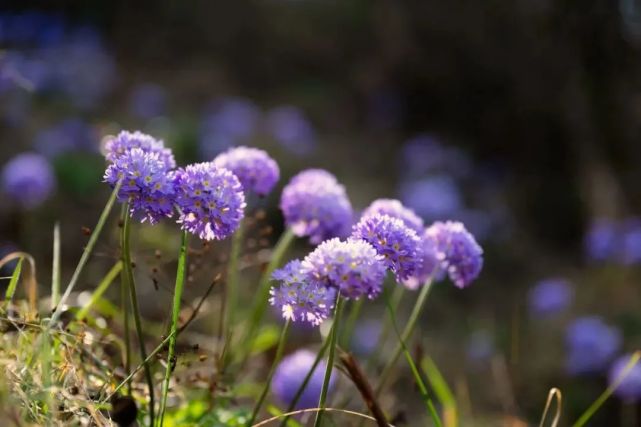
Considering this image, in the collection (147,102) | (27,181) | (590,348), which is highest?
(147,102)

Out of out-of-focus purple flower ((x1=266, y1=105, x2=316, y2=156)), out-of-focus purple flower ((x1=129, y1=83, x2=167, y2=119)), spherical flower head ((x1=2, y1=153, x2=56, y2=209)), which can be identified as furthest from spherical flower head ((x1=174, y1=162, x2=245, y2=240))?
out-of-focus purple flower ((x1=129, y1=83, x2=167, y2=119))

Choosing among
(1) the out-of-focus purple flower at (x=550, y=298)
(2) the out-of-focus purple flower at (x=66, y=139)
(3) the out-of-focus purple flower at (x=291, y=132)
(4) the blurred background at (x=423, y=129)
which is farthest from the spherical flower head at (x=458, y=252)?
(3) the out-of-focus purple flower at (x=291, y=132)

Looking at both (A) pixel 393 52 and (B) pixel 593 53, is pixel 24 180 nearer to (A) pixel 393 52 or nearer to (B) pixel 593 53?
(B) pixel 593 53

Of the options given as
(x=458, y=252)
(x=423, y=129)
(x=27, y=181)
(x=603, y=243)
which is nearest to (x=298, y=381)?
(x=458, y=252)

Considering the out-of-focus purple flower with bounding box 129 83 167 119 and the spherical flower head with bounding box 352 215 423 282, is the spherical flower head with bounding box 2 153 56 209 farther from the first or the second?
the out-of-focus purple flower with bounding box 129 83 167 119

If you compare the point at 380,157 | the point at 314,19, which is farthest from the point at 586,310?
the point at 314,19

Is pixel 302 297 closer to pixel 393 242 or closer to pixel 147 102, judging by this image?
pixel 393 242

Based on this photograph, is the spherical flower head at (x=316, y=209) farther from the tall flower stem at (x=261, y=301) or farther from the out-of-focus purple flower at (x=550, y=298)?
the out-of-focus purple flower at (x=550, y=298)
